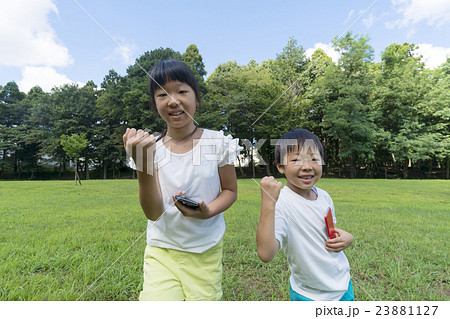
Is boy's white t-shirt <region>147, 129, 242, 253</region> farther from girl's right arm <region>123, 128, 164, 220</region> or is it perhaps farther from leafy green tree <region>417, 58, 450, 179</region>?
leafy green tree <region>417, 58, 450, 179</region>

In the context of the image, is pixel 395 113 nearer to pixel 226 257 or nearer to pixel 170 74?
pixel 226 257

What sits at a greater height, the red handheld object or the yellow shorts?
the red handheld object

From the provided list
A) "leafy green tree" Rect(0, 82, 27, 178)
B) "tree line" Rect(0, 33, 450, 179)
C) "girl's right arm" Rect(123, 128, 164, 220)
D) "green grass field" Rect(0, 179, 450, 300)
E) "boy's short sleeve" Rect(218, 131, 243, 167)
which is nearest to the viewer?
"girl's right arm" Rect(123, 128, 164, 220)

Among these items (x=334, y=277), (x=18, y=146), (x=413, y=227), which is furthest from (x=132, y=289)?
(x=18, y=146)

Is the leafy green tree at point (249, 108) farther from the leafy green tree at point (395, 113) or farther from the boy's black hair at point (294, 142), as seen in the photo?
the leafy green tree at point (395, 113)

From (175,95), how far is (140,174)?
267 mm

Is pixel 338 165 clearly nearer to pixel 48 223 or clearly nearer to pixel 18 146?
pixel 48 223

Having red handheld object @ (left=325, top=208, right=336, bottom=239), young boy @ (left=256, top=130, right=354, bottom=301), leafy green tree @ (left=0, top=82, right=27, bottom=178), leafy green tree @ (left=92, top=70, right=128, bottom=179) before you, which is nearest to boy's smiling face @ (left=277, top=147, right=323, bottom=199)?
young boy @ (left=256, top=130, right=354, bottom=301)

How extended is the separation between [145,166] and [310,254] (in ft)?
1.84

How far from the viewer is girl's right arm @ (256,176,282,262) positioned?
1.81 ft

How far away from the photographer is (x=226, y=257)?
67.4 inches

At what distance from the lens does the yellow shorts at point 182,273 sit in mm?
718

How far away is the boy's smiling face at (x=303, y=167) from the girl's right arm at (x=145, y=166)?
420mm

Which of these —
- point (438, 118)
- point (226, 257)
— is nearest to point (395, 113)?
point (226, 257)
